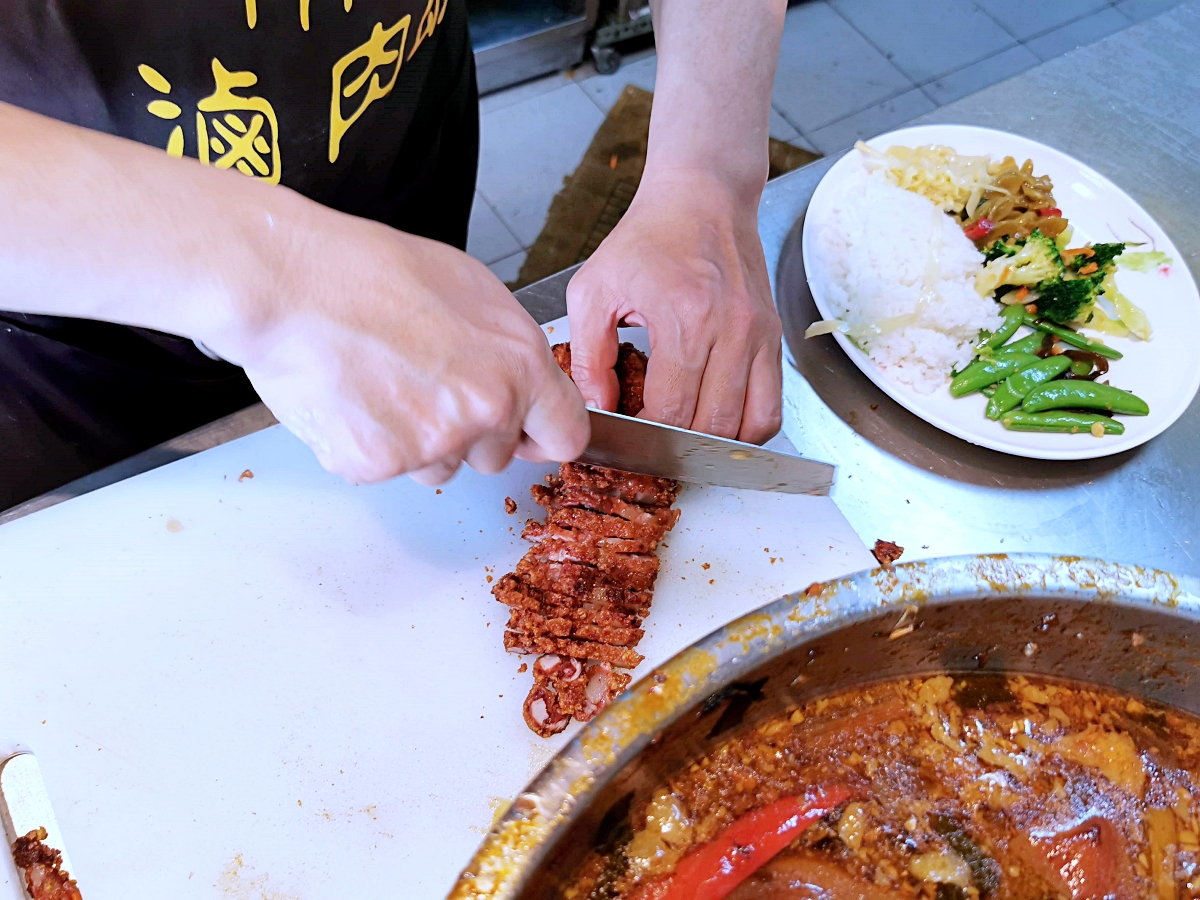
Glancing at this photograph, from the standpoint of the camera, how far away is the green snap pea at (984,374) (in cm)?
204

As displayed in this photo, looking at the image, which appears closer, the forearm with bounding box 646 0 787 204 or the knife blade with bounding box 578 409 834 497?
the knife blade with bounding box 578 409 834 497

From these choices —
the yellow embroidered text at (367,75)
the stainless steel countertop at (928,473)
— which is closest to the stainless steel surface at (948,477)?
the stainless steel countertop at (928,473)

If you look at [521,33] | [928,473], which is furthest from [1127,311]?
[521,33]

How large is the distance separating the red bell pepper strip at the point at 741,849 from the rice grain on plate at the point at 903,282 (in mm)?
Answer: 1101

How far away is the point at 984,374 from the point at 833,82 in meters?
3.05

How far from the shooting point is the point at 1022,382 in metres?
2.02

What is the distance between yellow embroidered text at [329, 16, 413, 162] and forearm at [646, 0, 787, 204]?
0.61 m

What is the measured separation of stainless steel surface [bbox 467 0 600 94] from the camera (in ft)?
13.1

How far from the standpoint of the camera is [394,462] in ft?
4.07

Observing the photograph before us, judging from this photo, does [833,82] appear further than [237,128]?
Yes

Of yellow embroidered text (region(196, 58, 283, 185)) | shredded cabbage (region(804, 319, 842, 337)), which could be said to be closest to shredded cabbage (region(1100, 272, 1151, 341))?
shredded cabbage (region(804, 319, 842, 337))

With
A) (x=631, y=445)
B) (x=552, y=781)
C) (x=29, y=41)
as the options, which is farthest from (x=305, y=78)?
(x=552, y=781)

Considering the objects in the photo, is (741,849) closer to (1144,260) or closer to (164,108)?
(164,108)

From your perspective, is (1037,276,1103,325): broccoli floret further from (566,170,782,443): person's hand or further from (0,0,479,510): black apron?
(0,0,479,510): black apron
